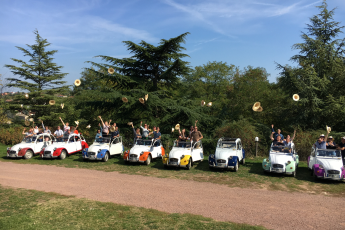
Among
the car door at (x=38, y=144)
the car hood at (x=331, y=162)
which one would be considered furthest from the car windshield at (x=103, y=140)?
the car hood at (x=331, y=162)

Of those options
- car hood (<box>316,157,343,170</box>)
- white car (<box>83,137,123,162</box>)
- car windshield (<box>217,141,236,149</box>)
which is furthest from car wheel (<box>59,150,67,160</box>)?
car hood (<box>316,157,343,170</box>)

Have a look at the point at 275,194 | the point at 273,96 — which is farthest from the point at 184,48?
the point at 275,194

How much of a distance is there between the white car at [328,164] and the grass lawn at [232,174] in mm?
368

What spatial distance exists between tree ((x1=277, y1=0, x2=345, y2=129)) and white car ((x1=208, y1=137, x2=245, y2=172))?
8677mm

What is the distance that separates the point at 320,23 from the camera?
2264 cm

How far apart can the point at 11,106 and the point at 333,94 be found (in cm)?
3278

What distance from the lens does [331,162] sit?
11102mm

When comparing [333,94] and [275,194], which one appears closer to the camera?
[275,194]

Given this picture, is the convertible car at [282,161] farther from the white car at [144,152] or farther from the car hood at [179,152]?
the white car at [144,152]

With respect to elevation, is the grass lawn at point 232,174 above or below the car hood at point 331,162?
below

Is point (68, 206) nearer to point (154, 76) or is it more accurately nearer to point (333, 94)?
point (154, 76)

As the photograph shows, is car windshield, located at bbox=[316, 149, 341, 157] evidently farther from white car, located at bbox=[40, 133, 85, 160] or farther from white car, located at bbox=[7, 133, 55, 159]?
white car, located at bbox=[7, 133, 55, 159]

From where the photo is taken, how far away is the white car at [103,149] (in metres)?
15.5

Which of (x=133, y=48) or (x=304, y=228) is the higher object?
(x=133, y=48)
